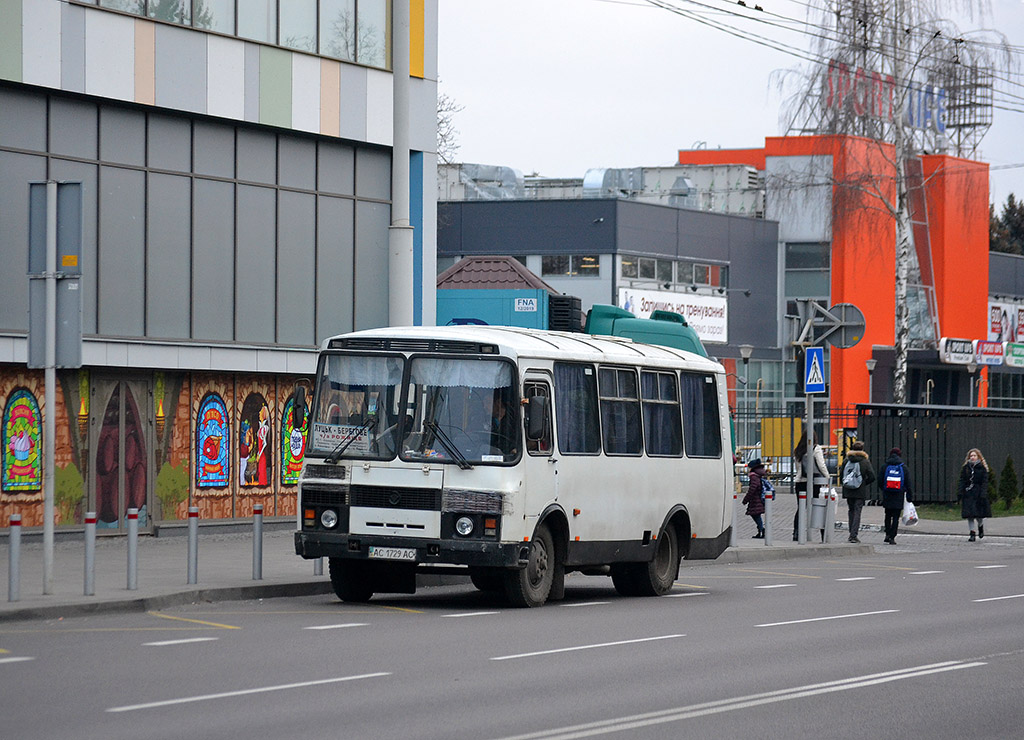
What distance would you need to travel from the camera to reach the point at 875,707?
976cm

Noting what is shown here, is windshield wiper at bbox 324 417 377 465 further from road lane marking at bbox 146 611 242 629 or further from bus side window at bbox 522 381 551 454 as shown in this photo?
road lane marking at bbox 146 611 242 629

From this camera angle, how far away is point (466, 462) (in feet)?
50.3

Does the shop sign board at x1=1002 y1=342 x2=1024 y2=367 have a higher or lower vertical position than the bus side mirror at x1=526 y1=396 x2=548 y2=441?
higher

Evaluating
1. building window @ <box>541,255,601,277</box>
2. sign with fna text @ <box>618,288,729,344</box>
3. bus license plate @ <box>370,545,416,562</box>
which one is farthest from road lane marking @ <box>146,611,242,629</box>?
building window @ <box>541,255,601,277</box>

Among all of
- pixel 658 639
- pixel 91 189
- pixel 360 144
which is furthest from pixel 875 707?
pixel 360 144

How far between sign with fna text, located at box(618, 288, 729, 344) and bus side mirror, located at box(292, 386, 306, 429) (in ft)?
135

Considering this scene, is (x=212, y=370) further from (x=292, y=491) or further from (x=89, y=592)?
(x=89, y=592)

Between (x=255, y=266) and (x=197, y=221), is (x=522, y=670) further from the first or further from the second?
(x=255, y=266)

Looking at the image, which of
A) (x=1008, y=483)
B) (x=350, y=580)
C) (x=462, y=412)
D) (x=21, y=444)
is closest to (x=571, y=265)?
(x=1008, y=483)

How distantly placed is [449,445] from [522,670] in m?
4.55

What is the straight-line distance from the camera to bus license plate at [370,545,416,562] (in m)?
15.2

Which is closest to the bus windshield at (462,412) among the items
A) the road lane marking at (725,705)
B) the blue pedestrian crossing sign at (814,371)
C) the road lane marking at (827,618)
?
the road lane marking at (827,618)

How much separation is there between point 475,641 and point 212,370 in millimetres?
12281

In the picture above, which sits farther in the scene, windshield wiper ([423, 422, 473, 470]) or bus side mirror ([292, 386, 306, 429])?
bus side mirror ([292, 386, 306, 429])
